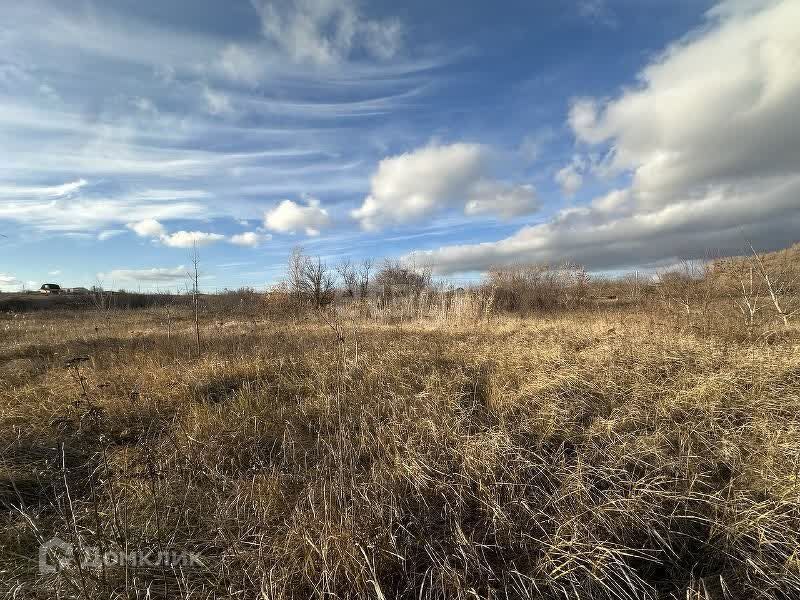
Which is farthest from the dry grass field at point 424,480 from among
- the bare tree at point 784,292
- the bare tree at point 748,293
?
the bare tree at point 784,292

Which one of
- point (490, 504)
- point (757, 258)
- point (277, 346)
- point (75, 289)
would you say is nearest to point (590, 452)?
point (490, 504)

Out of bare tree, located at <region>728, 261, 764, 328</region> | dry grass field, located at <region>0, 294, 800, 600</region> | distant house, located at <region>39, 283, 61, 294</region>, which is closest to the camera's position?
dry grass field, located at <region>0, 294, 800, 600</region>

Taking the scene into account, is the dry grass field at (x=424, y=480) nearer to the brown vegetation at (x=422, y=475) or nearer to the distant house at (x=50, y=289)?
the brown vegetation at (x=422, y=475)

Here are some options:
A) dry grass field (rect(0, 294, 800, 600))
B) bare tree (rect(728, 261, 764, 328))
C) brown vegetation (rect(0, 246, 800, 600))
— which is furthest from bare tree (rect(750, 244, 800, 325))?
dry grass field (rect(0, 294, 800, 600))

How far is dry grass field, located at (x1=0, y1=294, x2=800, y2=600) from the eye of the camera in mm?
2252

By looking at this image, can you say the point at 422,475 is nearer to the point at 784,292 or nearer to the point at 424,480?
the point at 424,480

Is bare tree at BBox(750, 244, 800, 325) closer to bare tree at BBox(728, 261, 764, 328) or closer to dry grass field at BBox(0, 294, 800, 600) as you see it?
bare tree at BBox(728, 261, 764, 328)

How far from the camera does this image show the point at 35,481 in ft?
12.0

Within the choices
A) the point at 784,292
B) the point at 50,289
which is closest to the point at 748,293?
the point at 784,292

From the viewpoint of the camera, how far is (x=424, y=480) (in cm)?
316

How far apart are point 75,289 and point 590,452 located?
52.3m

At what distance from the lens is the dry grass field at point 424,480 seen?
2.25 m

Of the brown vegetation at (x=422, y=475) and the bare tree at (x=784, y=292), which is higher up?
the bare tree at (x=784, y=292)

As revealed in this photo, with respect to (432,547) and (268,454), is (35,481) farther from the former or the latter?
(432,547)
